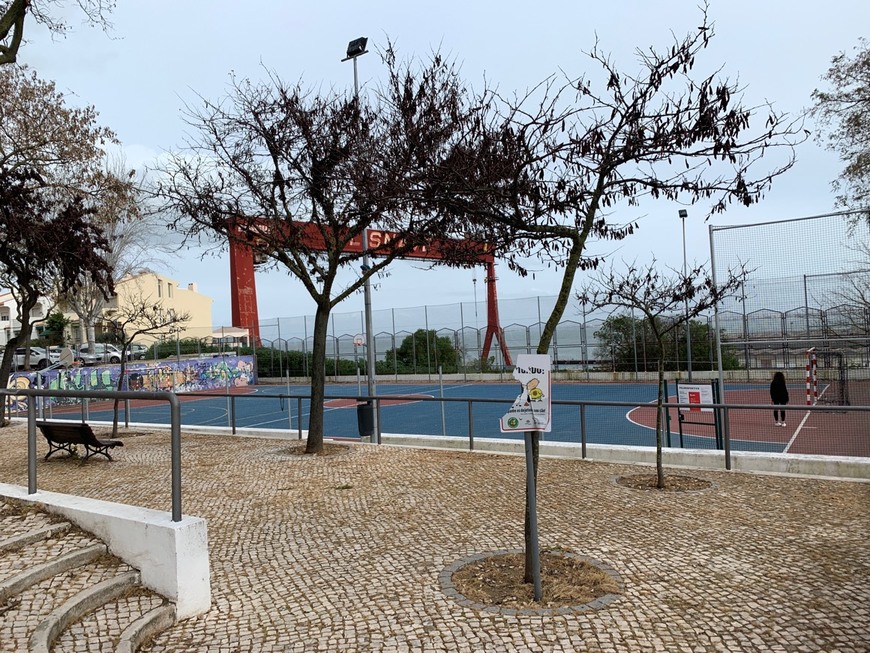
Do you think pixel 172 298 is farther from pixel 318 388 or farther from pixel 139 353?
pixel 318 388

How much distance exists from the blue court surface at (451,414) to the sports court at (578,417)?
0.03m

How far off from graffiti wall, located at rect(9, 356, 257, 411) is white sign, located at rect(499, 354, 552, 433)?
2526 cm

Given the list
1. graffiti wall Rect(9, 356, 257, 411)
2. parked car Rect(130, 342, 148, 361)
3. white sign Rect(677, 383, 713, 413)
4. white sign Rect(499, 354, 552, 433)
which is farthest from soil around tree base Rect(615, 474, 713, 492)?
parked car Rect(130, 342, 148, 361)

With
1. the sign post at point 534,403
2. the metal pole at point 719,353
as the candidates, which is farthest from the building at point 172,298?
the sign post at point 534,403

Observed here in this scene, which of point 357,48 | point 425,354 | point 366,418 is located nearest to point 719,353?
point 366,418

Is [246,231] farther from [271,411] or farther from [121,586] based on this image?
[271,411]

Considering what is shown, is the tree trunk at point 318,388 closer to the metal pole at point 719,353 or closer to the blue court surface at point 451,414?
the blue court surface at point 451,414

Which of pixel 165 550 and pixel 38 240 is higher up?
pixel 38 240

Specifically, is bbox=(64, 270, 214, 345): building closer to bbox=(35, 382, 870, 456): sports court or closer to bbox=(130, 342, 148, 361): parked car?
bbox=(130, 342, 148, 361): parked car

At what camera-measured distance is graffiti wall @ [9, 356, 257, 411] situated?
98.0 ft

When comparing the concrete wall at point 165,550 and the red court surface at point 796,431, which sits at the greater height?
the concrete wall at point 165,550

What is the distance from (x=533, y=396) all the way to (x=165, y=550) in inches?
102

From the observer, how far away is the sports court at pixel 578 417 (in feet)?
42.8

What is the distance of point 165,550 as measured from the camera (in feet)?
14.9
